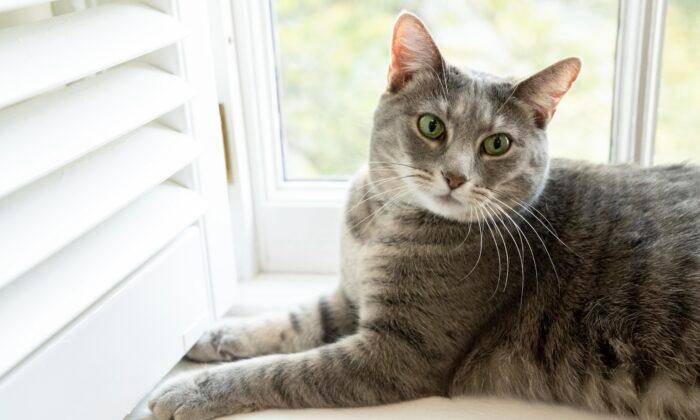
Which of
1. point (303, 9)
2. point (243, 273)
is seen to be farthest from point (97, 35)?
point (243, 273)

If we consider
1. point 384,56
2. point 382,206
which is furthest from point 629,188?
point 384,56

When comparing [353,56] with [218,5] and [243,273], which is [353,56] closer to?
[218,5]

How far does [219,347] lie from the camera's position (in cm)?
135

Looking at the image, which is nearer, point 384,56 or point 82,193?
point 82,193

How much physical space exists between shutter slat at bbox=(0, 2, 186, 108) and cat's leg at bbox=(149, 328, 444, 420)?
553 mm

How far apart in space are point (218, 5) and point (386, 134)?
0.44 m

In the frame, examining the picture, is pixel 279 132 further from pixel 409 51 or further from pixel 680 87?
pixel 680 87

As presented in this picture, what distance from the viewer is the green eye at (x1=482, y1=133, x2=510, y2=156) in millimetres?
1222

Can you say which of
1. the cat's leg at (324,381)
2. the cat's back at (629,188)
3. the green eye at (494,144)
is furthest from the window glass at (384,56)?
the cat's leg at (324,381)

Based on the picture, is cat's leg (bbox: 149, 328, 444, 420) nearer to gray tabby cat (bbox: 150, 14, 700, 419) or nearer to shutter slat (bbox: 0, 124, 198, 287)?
gray tabby cat (bbox: 150, 14, 700, 419)

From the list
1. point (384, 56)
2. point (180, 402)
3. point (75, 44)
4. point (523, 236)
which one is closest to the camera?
point (75, 44)

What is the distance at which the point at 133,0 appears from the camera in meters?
1.07

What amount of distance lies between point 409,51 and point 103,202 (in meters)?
0.59

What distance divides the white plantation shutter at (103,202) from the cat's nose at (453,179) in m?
0.43
